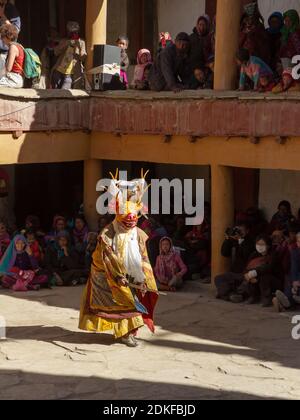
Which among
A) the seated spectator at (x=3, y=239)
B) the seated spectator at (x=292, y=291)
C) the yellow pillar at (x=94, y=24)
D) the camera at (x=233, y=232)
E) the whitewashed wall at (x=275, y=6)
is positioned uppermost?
the whitewashed wall at (x=275, y=6)

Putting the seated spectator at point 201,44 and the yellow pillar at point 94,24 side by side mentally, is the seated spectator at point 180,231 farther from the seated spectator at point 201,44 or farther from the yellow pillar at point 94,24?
the yellow pillar at point 94,24

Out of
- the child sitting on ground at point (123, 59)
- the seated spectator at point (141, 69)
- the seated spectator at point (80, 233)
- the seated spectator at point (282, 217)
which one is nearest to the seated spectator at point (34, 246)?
the seated spectator at point (80, 233)

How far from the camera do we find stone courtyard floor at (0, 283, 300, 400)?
11820 millimetres

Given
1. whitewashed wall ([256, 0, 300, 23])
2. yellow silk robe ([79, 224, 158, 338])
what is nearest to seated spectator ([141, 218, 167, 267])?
yellow silk robe ([79, 224, 158, 338])

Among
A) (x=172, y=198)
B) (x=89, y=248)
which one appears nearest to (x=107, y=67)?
(x=172, y=198)

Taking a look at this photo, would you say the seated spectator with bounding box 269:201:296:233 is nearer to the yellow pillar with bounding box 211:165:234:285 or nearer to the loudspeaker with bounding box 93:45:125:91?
the yellow pillar with bounding box 211:165:234:285

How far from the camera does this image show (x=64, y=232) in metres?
17.6

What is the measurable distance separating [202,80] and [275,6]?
1878mm

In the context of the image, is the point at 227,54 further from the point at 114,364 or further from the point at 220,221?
the point at 114,364

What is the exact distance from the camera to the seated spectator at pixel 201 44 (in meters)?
17.1

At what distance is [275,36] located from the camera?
16219mm

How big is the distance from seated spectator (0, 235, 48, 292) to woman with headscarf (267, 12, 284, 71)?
4515 millimetres

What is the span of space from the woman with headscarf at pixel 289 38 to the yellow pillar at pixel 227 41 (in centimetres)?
74

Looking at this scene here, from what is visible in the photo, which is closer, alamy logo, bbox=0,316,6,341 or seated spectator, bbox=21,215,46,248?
alamy logo, bbox=0,316,6,341
